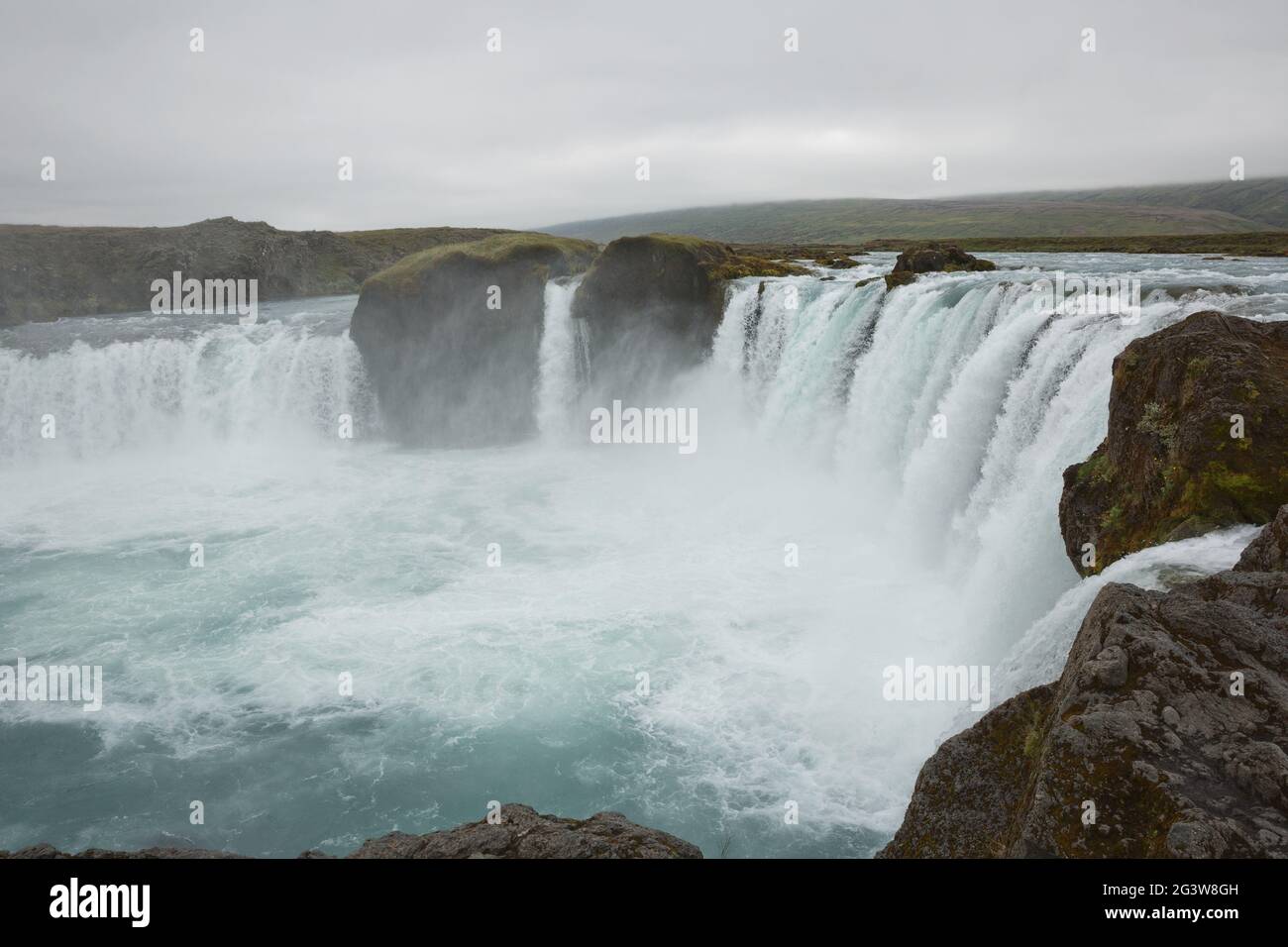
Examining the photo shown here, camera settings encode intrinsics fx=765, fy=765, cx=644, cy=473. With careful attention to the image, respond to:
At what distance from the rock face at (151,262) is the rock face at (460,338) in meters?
44.3

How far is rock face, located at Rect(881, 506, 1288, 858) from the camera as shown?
4.84m

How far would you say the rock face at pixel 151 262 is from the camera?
216ft

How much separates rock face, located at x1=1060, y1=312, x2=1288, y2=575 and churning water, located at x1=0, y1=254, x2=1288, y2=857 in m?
0.81

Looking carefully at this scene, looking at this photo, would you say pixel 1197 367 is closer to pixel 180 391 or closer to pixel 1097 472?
pixel 1097 472

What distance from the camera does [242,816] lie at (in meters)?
13.4

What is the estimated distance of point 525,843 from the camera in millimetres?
6258

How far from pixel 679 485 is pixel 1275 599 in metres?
24.3

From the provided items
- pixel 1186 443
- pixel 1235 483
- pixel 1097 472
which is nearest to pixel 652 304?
pixel 1097 472

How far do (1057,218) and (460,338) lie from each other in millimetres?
118848

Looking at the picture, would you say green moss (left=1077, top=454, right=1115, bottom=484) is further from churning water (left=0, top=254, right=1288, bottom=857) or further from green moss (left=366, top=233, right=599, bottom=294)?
green moss (left=366, top=233, right=599, bottom=294)

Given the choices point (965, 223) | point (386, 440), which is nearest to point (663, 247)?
point (386, 440)

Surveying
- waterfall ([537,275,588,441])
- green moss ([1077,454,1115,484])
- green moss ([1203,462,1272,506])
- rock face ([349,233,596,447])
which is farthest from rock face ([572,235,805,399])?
green moss ([1203,462,1272,506])

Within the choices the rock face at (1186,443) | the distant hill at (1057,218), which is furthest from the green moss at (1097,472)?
the distant hill at (1057,218)

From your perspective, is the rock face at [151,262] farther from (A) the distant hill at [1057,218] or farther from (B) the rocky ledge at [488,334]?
(A) the distant hill at [1057,218]
